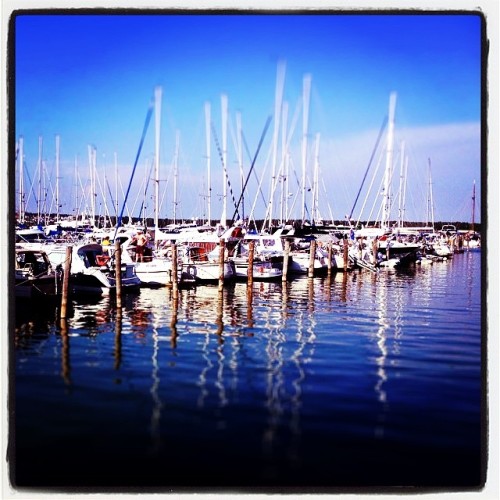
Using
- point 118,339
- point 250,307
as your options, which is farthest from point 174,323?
point 250,307

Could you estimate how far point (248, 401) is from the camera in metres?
8.06

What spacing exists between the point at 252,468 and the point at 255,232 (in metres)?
27.1

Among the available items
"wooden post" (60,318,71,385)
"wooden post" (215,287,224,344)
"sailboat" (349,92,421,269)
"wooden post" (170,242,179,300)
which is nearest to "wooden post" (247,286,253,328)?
"wooden post" (215,287,224,344)

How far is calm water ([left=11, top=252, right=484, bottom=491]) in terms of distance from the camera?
597cm

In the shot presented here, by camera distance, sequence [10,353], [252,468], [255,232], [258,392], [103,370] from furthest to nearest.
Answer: [255,232] < [103,370] < [258,392] < [252,468] < [10,353]

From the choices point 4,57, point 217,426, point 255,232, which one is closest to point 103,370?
point 217,426

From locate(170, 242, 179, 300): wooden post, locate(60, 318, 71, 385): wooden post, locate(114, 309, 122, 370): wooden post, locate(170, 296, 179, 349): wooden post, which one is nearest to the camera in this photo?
locate(60, 318, 71, 385): wooden post

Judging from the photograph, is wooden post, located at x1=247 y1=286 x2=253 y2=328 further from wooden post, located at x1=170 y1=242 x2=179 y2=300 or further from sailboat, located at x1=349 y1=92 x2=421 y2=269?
sailboat, located at x1=349 y1=92 x2=421 y2=269

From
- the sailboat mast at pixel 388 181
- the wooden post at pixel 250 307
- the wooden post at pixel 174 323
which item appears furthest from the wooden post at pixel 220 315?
the sailboat mast at pixel 388 181

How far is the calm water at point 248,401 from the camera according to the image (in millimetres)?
5973

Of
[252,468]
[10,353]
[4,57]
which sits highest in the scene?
[4,57]

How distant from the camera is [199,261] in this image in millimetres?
26031

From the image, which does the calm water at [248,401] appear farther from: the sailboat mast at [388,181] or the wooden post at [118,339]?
Answer: the sailboat mast at [388,181]

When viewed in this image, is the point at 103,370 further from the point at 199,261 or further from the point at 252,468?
the point at 199,261
